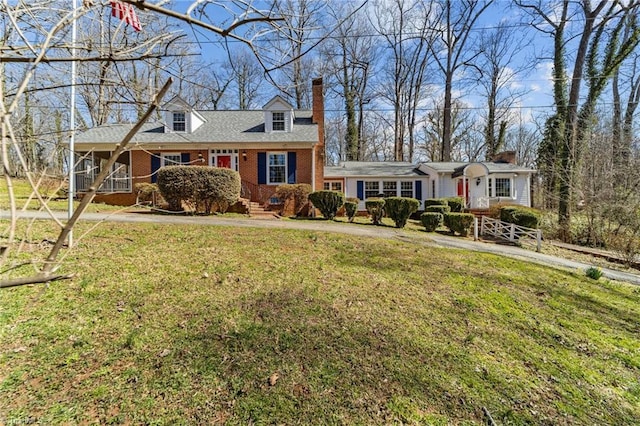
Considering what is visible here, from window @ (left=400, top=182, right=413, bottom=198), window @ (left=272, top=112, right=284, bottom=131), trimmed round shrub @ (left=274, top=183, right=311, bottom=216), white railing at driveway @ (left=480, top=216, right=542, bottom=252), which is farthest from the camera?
window @ (left=400, top=182, right=413, bottom=198)

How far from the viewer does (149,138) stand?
15.9 metres

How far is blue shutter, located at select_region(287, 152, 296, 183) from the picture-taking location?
1593cm

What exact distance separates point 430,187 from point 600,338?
18405 mm

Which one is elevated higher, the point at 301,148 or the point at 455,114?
the point at 455,114

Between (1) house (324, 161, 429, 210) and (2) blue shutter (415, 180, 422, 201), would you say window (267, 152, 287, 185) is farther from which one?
(2) blue shutter (415, 180, 422, 201)

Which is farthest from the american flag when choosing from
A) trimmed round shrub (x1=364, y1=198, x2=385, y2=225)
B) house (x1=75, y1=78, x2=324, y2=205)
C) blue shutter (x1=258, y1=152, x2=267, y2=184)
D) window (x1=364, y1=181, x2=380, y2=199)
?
window (x1=364, y1=181, x2=380, y2=199)

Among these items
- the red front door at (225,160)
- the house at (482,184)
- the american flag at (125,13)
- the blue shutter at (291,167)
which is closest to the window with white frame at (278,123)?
the blue shutter at (291,167)

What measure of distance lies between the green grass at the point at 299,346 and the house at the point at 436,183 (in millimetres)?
15852

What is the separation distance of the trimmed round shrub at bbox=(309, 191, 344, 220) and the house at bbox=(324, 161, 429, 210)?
322 inches

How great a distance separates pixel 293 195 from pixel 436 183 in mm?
11581

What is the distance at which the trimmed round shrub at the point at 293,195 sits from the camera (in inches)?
573

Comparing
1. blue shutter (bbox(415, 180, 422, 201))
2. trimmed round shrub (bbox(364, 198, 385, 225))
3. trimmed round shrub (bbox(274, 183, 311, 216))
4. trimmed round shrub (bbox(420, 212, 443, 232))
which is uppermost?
blue shutter (bbox(415, 180, 422, 201))

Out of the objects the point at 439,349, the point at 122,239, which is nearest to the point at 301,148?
the point at 122,239

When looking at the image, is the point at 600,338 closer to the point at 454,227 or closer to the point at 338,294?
the point at 338,294
